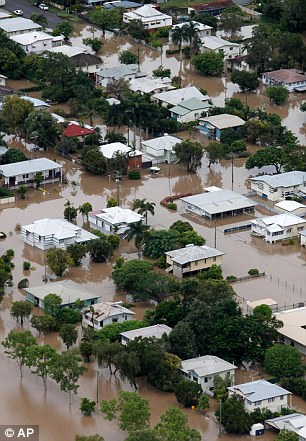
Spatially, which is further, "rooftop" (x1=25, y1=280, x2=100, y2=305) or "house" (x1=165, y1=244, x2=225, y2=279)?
"house" (x1=165, y1=244, x2=225, y2=279)

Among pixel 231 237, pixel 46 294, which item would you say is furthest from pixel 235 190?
pixel 46 294

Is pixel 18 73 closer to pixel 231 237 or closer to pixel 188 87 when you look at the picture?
pixel 188 87

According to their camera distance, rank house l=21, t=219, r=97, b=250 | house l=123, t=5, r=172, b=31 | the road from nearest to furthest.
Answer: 1. house l=21, t=219, r=97, b=250
2. house l=123, t=5, r=172, b=31
3. the road

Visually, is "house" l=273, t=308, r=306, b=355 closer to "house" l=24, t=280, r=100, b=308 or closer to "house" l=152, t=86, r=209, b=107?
"house" l=24, t=280, r=100, b=308

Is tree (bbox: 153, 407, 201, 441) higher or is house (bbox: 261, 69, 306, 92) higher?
tree (bbox: 153, 407, 201, 441)

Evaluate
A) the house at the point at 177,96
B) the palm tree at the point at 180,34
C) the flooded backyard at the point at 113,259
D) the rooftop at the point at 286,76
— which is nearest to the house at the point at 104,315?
the flooded backyard at the point at 113,259

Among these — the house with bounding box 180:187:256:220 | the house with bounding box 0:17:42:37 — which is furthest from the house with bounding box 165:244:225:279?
the house with bounding box 0:17:42:37
